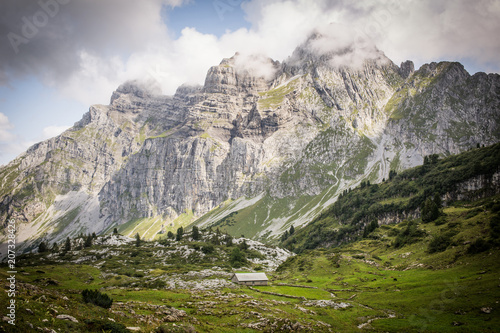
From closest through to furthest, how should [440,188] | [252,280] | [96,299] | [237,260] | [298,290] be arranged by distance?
[96,299], [298,290], [252,280], [237,260], [440,188]

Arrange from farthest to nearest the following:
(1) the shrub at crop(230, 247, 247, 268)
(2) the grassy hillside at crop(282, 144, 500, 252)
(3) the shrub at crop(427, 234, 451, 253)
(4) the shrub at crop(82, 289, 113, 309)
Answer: (2) the grassy hillside at crop(282, 144, 500, 252)
(1) the shrub at crop(230, 247, 247, 268)
(3) the shrub at crop(427, 234, 451, 253)
(4) the shrub at crop(82, 289, 113, 309)

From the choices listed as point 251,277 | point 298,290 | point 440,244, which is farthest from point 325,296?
point 440,244

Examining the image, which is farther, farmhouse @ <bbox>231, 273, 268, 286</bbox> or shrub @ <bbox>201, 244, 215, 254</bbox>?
shrub @ <bbox>201, 244, 215, 254</bbox>

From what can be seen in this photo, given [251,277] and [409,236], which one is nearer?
[251,277]

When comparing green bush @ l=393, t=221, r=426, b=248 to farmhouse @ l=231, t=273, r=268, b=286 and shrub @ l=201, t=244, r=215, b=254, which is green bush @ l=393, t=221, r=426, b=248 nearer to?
farmhouse @ l=231, t=273, r=268, b=286

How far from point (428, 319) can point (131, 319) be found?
35504 millimetres

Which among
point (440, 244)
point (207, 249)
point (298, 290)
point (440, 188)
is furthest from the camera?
point (440, 188)

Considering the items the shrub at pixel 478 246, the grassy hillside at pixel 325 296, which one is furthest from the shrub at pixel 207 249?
the shrub at pixel 478 246

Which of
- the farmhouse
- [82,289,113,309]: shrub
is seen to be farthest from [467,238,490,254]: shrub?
[82,289,113,309]: shrub

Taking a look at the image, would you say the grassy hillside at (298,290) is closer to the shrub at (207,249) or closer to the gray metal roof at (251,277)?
the shrub at (207,249)

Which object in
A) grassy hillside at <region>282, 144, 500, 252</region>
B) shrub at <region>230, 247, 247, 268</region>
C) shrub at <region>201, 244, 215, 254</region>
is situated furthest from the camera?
grassy hillside at <region>282, 144, 500, 252</region>

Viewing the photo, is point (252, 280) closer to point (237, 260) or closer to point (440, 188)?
point (237, 260)

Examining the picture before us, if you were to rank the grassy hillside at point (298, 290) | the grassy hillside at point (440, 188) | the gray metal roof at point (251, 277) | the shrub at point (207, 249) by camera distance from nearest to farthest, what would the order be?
the grassy hillside at point (298, 290) → the gray metal roof at point (251, 277) → the shrub at point (207, 249) → the grassy hillside at point (440, 188)

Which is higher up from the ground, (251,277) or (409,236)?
(409,236)
